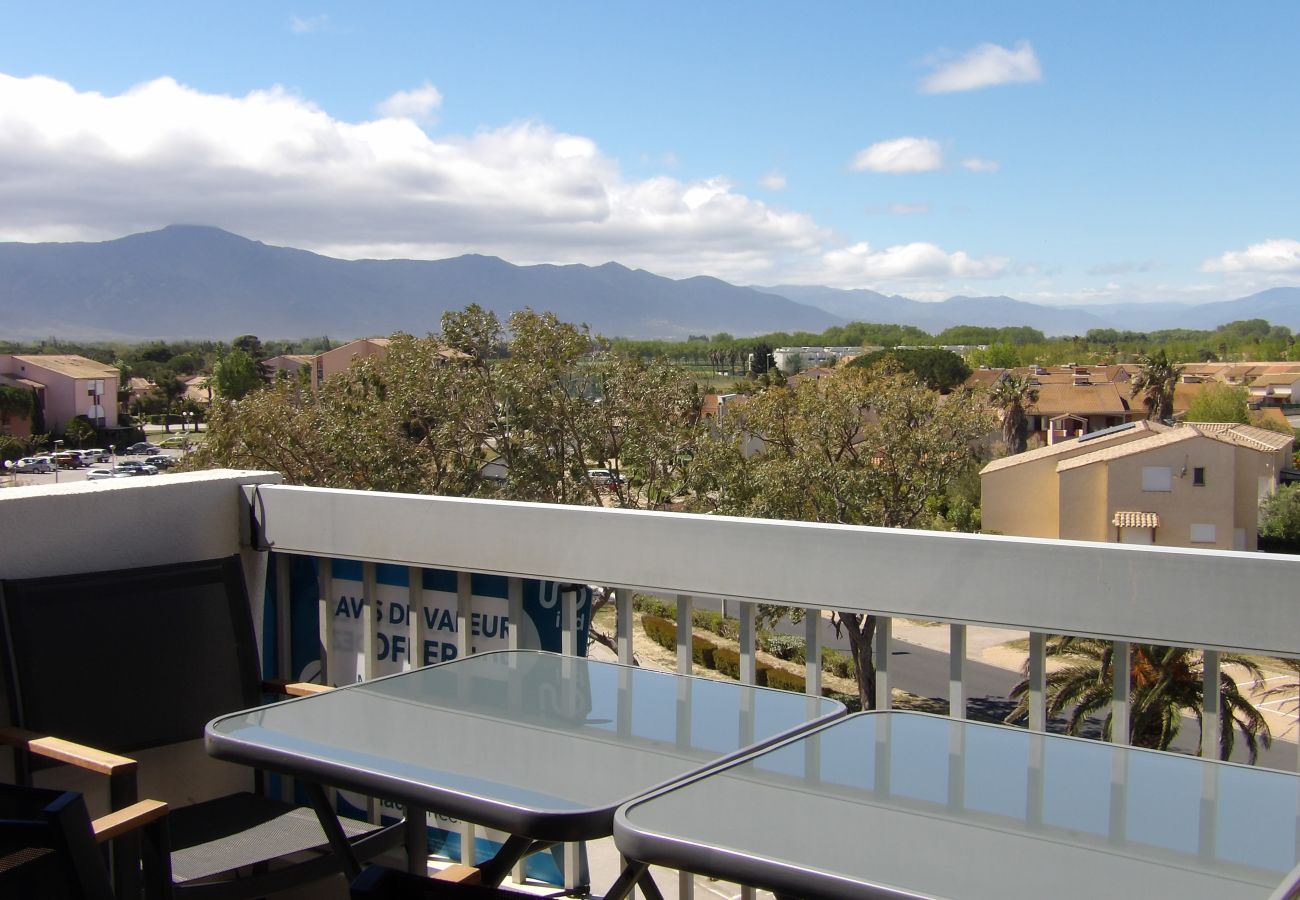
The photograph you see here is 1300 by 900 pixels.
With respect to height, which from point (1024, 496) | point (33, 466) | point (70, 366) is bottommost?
point (33, 466)

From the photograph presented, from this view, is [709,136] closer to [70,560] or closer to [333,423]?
[333,423]

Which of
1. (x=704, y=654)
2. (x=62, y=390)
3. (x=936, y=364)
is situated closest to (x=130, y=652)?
(x=704, y=654)

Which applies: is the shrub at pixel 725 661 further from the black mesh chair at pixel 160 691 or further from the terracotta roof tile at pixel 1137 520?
the black mesh chair at pixel 160 691

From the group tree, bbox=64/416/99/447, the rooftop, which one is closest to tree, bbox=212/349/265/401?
tree, bbox=64/416/99/447

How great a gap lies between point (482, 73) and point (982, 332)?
424 feet

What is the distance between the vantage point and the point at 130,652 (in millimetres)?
2670

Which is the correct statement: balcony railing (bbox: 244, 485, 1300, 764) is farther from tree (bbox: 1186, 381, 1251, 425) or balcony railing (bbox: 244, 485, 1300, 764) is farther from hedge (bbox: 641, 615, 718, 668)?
tree (bbox: 1186, 381, 1251, 425)

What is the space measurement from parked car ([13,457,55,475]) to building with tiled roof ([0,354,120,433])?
1089 cm

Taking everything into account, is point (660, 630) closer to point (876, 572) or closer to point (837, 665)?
point (837, 665)

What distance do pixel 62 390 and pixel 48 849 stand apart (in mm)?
69695

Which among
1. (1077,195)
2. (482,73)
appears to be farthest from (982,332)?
(482,73)

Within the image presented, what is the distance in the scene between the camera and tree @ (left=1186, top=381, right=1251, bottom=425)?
186 feet

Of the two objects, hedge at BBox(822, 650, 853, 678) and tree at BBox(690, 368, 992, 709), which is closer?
tree at BBox(690, 368, 992, 709)

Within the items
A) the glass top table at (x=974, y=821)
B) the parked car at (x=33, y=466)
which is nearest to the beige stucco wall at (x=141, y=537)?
the glass top table at (x=974, y=821)
